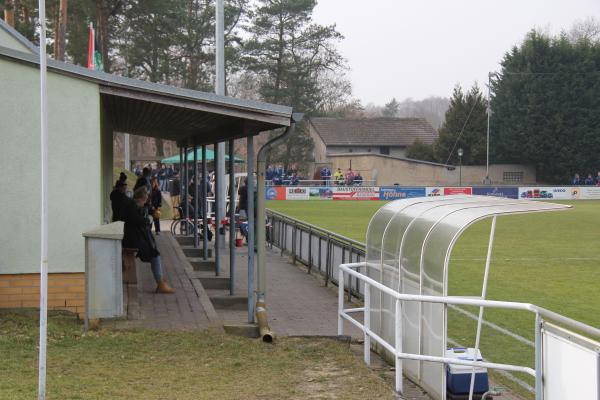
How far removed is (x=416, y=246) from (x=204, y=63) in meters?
45.5

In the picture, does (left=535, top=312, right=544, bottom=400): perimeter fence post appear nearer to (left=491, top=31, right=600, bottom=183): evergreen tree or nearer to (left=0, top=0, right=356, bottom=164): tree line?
(left=0, top=0, right=356, bottom=164): tree line

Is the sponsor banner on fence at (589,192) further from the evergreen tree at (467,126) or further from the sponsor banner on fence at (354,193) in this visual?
the sponsor banner on fence at (354,193)

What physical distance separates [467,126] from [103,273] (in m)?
62.3

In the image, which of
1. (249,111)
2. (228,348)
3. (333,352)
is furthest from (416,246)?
(249,111)

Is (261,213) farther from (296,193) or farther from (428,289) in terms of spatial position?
(296,193)

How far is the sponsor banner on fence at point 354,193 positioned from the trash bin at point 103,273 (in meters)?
45.5

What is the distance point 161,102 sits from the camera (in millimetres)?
10070

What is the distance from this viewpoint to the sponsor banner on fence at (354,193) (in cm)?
5506

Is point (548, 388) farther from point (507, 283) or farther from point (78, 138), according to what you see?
point (507, 283)

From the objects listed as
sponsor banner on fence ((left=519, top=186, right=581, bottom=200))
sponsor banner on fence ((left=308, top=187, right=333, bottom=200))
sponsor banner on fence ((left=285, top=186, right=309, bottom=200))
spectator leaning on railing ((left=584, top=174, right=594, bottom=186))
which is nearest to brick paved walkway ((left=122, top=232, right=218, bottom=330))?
sponsor banner on fence ((left=285, top=186, right=309, bottom=200))

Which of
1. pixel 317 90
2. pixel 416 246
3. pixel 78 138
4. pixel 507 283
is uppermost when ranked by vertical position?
pixel 317 90

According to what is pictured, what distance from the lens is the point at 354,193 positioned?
55375 mm

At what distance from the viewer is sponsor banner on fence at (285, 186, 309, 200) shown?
54.6m

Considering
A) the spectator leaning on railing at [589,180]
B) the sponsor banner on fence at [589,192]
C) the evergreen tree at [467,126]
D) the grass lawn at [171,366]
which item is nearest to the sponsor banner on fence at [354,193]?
the sponsor banner on fence at [589,192]
